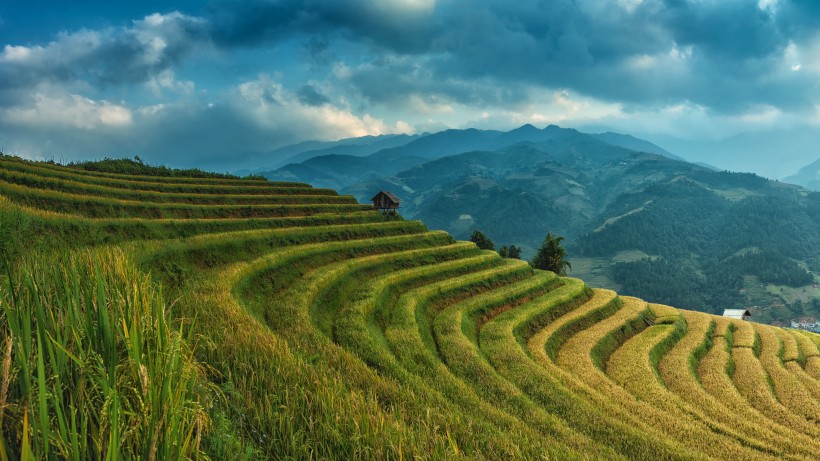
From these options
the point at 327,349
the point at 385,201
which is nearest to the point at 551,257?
the point at 385,201

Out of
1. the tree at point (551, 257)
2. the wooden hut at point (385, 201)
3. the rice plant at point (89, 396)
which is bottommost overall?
the tree at point (551, 257)

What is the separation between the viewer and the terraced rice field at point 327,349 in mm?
3689

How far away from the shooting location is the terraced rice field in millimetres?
3689

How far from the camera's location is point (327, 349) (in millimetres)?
11367

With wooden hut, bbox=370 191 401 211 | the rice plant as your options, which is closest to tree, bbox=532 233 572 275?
wooden hut, bbox=370 191 401 211

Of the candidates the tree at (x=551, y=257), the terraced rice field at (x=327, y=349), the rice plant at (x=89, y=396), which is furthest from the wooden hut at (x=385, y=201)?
the rice plant at (x=89, y=396)

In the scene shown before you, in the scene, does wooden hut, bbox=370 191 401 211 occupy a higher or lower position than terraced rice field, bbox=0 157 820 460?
higher

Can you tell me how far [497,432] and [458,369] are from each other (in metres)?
9.91

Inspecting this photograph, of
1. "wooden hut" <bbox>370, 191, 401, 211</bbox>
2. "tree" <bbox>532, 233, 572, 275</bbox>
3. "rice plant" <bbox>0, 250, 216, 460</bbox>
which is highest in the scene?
"wooden hut" <bbox>370, 191, 401, 211</bbox>

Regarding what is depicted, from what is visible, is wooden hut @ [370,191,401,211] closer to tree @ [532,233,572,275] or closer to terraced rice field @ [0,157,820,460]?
terraced rice field @ [0,157,820,460]

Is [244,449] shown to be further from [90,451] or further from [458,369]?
[458,369]

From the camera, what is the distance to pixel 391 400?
339 inches

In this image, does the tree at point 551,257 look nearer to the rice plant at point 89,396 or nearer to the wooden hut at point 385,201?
the wooden hut at point 385,201

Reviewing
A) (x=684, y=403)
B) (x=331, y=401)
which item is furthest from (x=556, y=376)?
(x=331, y=401)
